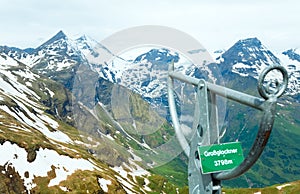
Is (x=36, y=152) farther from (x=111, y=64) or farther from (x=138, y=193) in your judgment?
(x=111, y=64)

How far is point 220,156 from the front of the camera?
663 cm

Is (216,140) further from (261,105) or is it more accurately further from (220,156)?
(261,105)

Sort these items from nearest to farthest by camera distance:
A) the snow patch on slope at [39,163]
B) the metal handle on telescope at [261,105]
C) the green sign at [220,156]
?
the metal handle on telescope at [261,105] → the green sign at [220,156] → the snow patch on slope at [39,163]

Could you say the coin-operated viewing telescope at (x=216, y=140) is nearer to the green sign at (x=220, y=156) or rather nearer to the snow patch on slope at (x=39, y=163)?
the green sign at (x=220, y=156)

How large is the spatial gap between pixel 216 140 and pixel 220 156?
46 cm

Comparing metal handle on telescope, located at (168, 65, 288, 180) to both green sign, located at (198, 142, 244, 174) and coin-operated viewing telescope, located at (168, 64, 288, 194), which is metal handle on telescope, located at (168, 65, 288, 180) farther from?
green sign, located at (198, 142, 244, 174)

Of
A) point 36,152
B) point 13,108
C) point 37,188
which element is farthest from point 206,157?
point 13,108

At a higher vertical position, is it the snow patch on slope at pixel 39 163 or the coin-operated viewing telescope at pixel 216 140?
the coin-operated viewing telescope at pixel 216 140

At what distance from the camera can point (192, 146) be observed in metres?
7.43

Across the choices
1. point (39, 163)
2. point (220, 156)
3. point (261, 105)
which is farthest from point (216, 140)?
point (39, 163)

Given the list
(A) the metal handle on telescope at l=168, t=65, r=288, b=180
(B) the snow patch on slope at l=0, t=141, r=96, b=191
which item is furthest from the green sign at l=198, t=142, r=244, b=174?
(B) the snow patch on slope at l=0, t=141, r=96, b=191

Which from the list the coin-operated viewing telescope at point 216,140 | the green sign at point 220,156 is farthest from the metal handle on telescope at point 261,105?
the green sign at point 220,156

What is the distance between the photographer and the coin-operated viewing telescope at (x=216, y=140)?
5.01 metres

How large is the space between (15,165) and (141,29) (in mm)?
117797
